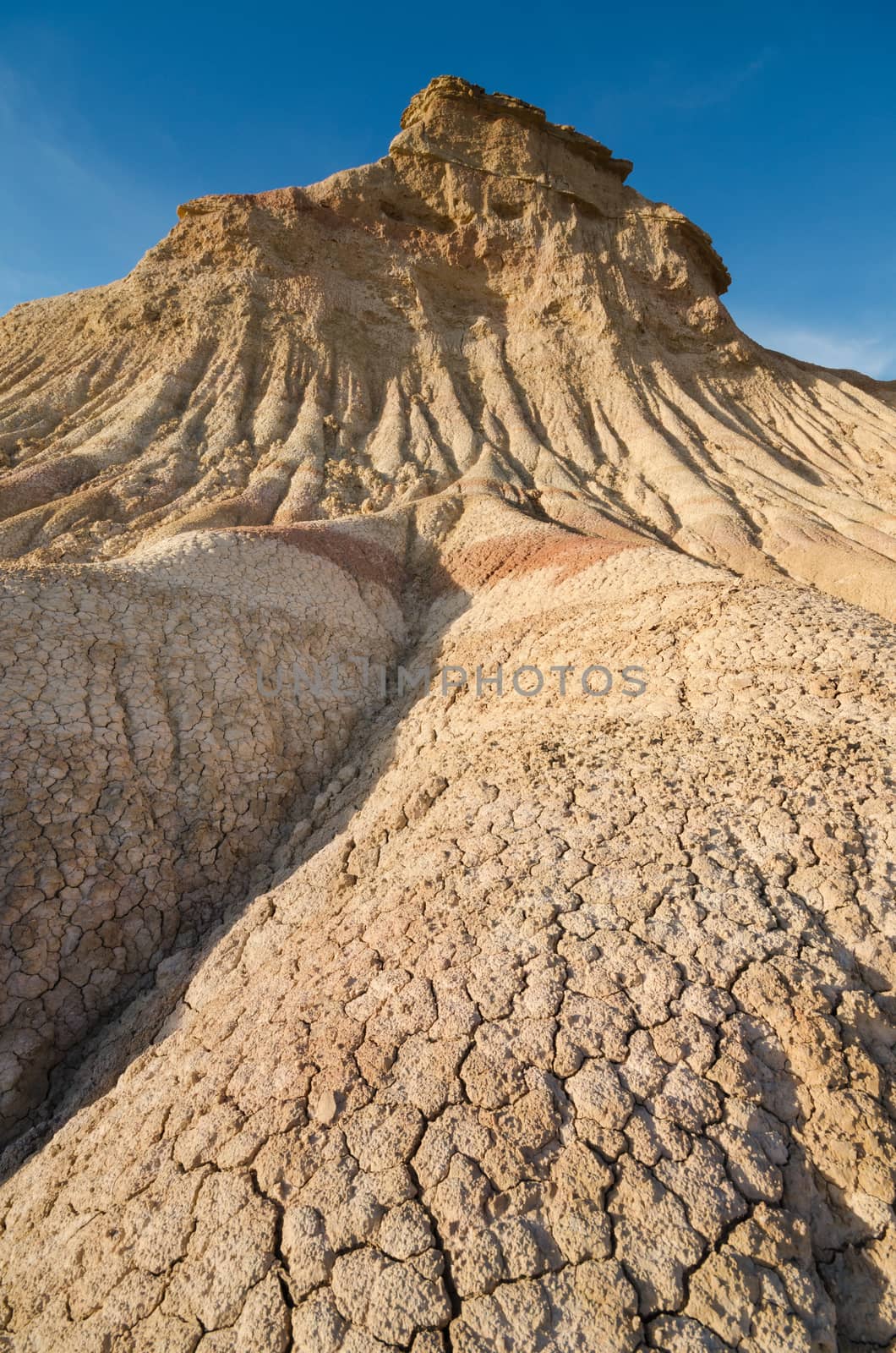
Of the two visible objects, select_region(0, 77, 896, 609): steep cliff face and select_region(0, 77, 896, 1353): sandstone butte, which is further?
select_region(0, 77, 896, 609): steep cliff face

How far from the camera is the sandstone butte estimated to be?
1.49 m

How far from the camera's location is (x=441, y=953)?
7.48 ft

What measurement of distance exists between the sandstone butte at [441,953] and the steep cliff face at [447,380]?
8.52 feet

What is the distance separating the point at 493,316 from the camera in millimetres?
17500

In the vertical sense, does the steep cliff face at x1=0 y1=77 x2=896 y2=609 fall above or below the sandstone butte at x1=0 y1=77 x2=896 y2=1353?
above

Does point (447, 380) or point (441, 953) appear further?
point (447, 380)

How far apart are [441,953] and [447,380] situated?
15872mm

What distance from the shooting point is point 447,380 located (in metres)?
15.5

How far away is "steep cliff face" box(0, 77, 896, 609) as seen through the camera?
1037 centimetres

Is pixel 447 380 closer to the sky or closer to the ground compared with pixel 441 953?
closer to the sky

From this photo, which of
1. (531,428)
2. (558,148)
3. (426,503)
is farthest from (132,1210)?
(558,148)

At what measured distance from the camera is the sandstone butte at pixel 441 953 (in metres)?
1.49

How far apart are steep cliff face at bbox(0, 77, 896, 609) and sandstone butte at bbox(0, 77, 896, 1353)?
102 inches

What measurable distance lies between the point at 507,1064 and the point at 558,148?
24384mm
